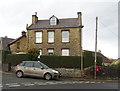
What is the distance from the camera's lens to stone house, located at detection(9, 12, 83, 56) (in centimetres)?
3384

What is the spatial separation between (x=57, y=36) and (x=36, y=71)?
15594mm

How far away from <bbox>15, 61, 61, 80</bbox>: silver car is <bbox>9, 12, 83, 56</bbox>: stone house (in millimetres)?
14261

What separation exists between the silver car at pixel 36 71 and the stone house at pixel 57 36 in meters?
14.3

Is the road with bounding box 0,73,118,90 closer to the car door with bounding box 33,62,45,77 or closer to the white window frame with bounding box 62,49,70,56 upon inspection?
the car door with bounding box 33,62,45,77

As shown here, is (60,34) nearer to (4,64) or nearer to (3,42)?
(4,64)

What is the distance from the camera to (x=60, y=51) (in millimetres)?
34250

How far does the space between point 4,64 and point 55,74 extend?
10000 millimetres

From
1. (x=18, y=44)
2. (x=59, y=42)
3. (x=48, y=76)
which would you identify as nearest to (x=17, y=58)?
(x=48, y=76)

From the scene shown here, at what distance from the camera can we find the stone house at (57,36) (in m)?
33.8

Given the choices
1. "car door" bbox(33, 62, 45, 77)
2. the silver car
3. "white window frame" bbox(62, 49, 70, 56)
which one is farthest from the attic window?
"car door" bbox(33, 62, 45, 77)

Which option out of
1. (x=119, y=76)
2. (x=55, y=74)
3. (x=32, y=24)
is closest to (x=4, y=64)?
(x=55, y=74)

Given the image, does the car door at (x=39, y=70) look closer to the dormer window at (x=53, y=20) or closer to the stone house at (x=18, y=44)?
the dormer window at (x=53, y=20)

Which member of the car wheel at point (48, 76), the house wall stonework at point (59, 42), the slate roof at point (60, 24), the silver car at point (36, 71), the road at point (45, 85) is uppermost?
the slate roof at point (60, 24)

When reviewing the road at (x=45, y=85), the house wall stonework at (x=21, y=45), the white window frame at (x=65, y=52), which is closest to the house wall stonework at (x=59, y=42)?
the white window frame at (x=65, y=52)
